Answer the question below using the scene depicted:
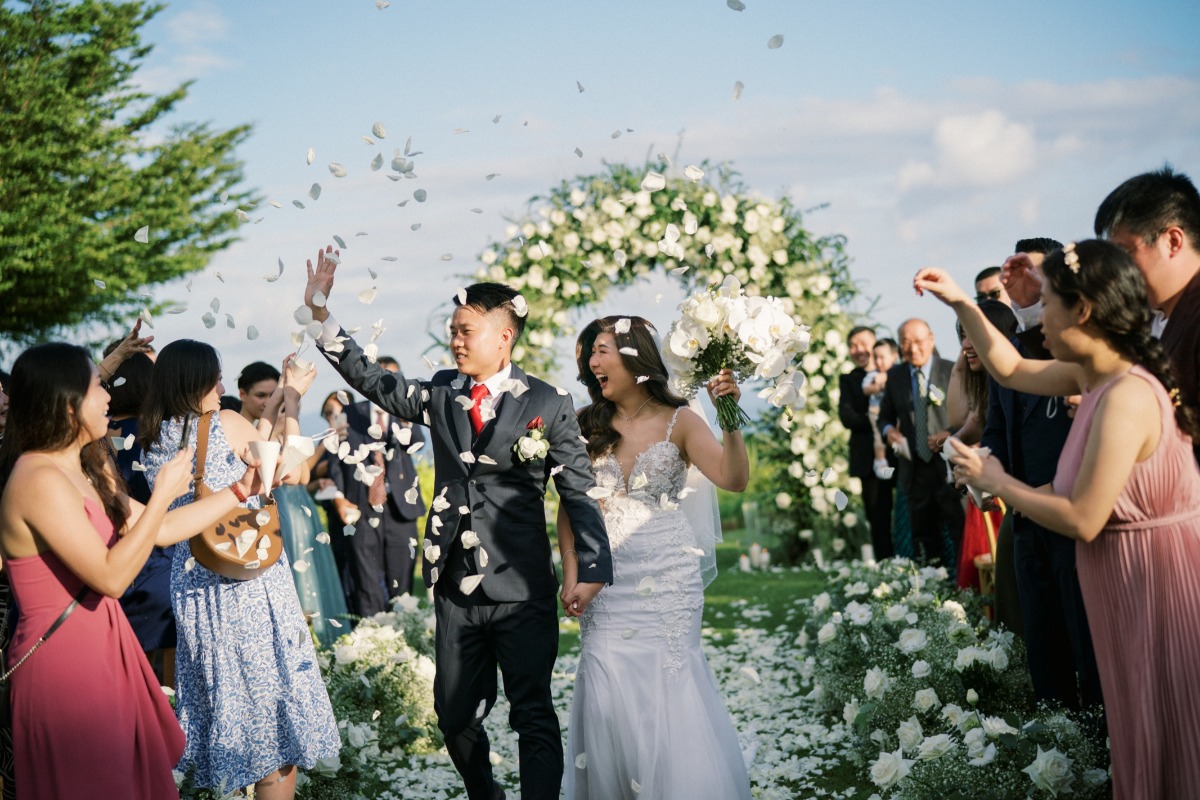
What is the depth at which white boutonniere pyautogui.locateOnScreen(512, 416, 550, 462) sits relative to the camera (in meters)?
4.31

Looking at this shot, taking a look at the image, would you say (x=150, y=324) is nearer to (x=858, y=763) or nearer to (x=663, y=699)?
(x=663, y=699)

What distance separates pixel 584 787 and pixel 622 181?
7763mm

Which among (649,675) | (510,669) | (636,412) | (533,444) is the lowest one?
(649,675)

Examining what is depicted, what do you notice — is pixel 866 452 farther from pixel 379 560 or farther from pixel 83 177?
pixel 83 177

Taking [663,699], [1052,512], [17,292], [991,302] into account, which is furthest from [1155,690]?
[17,292]

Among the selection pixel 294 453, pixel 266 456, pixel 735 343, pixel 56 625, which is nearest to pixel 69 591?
pixel 56 625

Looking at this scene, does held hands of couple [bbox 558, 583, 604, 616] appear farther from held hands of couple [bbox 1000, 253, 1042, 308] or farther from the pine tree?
the pine tree

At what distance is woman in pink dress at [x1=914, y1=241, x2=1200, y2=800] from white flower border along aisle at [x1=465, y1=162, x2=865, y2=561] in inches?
315

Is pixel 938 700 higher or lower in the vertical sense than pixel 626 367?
lower

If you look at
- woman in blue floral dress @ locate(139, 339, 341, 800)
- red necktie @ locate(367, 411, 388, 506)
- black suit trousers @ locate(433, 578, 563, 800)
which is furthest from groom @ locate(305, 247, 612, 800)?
red necktie @ locate(367, 411, 388, 506)

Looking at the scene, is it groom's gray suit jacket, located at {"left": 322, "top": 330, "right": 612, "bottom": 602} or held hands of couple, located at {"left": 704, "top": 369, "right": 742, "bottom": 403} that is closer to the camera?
groom's gray suit jacket, located at {"left": 322, "top": 330, "right": 612, "bottom": 602}

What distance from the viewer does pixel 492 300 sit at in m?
4.63

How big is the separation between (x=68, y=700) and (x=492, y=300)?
2.20 metres

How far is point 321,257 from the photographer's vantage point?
15.0 ft
